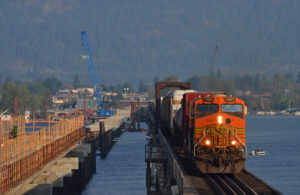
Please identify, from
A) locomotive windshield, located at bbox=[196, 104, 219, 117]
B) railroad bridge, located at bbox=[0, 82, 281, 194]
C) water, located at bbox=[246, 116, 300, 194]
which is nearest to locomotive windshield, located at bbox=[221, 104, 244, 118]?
locomotive windshield, located at bbox=[196, 104, 219, 117]

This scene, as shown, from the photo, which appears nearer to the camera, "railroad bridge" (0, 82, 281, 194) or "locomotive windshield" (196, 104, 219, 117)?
"railroad bridge" (0, 82, 281, 194)

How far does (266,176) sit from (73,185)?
37.1 m

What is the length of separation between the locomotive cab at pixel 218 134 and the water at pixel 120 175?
37840 mm

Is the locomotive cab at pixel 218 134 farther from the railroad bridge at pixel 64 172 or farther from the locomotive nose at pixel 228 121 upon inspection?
the railroad bridge at pixel 64 172

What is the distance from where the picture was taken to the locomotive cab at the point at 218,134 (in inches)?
1407

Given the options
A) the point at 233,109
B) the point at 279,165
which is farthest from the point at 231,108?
the point at 279,165

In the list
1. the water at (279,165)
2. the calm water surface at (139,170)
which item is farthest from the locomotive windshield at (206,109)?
the water at (279,165)

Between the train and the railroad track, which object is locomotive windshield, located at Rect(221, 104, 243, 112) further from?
the railroad track

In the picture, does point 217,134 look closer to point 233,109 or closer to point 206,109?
point 206,109

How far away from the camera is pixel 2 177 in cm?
3419

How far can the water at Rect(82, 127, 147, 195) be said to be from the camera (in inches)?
2998

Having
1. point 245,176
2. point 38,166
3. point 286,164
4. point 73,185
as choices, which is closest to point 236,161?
point 245,176

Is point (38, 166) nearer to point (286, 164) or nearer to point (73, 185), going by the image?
point (73, 185)

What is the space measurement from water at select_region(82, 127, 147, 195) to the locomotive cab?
37.8 meters
